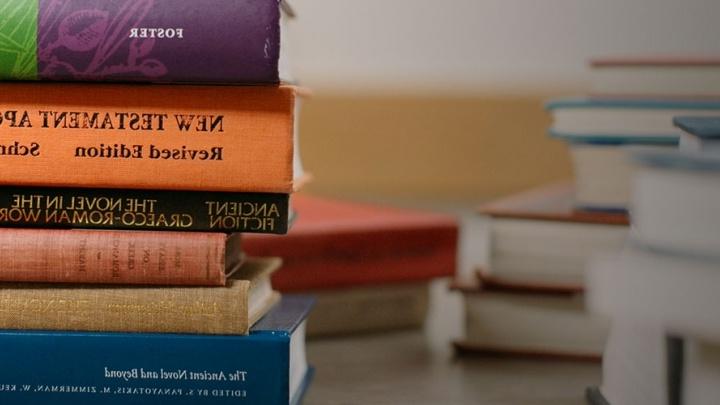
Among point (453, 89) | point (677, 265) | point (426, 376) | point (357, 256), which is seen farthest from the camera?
point (453, 89)

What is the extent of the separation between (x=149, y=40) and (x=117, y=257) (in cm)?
13

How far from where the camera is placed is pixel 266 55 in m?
0.58

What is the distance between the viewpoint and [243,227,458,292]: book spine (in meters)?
0.84

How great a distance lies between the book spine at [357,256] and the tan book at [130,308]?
23cm

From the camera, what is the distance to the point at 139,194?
0.61 m

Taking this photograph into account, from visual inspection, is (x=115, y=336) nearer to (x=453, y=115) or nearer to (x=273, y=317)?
(x=273, y=317)

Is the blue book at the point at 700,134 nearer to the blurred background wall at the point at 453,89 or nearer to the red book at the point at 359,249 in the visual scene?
the red book at the point at 359,249

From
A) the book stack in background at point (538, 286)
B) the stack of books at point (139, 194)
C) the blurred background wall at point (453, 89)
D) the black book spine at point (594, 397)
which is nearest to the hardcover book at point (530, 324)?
the book stack in background at point (538, 286)

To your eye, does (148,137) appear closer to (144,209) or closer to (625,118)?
(144,209)

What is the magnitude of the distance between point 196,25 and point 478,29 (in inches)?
42.8

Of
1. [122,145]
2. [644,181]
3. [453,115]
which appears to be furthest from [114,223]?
[453,115]

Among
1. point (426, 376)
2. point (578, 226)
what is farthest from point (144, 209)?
point (578, 226)

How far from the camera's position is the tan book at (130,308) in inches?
23.2

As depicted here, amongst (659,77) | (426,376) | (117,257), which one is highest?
(659,77)
